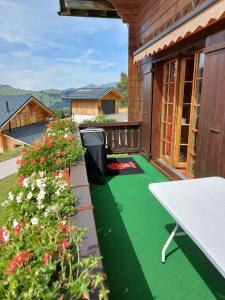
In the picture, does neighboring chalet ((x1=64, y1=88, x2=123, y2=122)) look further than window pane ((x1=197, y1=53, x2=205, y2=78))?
Yes

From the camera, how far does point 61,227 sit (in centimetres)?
116

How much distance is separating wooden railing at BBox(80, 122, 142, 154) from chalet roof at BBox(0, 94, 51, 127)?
48.1ft

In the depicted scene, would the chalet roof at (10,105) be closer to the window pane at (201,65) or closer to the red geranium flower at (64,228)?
the window pane at (201,65)

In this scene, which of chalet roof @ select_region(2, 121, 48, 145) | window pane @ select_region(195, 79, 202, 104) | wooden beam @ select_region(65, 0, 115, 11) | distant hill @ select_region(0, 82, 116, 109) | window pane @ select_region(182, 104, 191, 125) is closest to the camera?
window pane @ select_region(195, 79, 202, 104)

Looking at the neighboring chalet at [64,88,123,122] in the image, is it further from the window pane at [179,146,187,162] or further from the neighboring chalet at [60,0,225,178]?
the window pane at [179,146,187,162]

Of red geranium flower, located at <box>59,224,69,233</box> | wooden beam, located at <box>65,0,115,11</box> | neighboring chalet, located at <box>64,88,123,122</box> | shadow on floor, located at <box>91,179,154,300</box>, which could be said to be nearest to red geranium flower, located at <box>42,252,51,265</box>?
red geranium flower, located at <box>59,224,69,233</box>

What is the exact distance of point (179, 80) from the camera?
3.62 meters

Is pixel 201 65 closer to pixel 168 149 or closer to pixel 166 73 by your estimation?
pixel 166 73

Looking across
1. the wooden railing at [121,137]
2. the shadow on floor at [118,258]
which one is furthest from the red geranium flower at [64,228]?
the wooden railing at [121,137]

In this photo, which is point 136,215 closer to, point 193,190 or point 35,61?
point 193,190

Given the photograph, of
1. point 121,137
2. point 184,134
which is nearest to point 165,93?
point 184,134

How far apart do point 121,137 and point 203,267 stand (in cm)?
383

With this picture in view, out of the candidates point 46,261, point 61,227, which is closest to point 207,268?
point 61,227

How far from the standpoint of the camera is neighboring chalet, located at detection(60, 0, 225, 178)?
2.29 m
